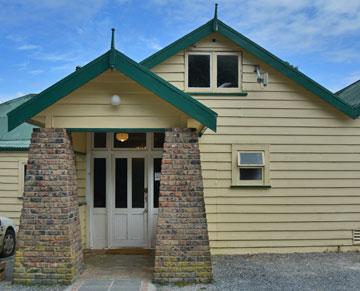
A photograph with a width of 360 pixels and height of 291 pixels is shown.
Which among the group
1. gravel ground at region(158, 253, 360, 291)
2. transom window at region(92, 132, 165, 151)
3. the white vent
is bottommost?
gravel ground at region(158, 253, 360, 291)

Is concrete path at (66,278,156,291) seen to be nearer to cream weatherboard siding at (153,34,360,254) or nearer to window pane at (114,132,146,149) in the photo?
cream weatherboard siding at (153,34,360,254)

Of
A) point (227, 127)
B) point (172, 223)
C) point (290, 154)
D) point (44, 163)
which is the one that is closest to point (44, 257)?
point (44, 163)

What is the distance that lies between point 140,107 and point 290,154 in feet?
13.7

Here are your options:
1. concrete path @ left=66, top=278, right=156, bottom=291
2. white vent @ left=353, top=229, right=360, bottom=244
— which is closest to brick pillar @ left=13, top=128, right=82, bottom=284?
concrete path @ left=66, top=278, right=156, bottom=291

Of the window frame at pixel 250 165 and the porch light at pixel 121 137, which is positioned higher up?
the porch light at pixel 121 137

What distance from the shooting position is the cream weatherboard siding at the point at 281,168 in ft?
32.8

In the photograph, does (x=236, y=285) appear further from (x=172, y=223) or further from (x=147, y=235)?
(x=147, y=235)

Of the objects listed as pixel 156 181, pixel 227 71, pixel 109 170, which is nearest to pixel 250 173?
pixel 156 181

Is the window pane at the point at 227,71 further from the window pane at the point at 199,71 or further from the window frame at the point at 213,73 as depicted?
the window pane at the point at 199,71

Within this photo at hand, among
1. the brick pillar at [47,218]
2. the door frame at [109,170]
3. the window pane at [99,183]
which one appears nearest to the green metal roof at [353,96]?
the door frame at [109,170]

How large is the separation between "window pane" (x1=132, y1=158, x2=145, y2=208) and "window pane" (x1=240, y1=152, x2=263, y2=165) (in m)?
2.29

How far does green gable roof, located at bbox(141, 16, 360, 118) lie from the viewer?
975 cm

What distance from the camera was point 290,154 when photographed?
10.1 m

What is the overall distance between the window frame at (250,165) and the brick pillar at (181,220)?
2687 millimetres
